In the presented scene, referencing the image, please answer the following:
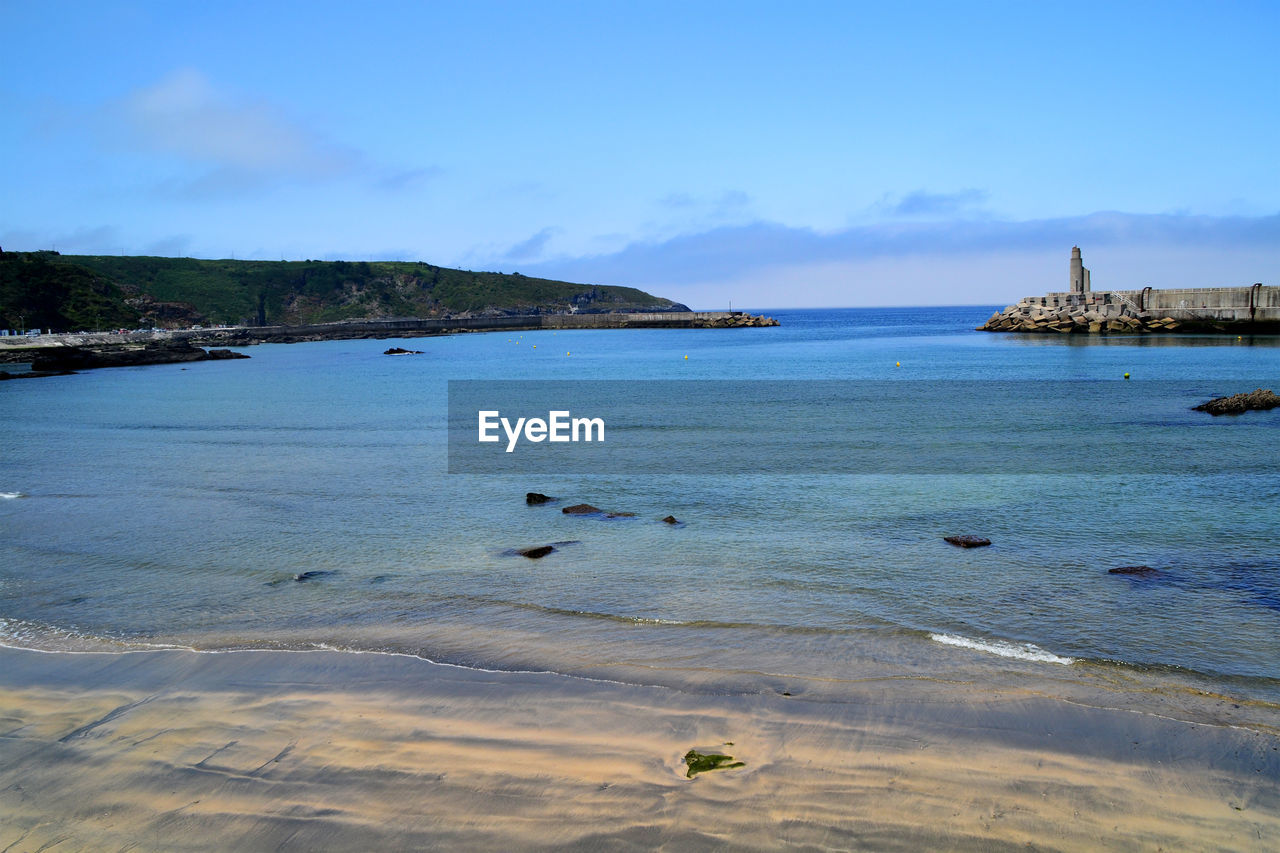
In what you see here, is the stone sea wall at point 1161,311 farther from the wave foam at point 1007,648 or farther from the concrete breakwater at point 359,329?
the wave foam at point 1007,648

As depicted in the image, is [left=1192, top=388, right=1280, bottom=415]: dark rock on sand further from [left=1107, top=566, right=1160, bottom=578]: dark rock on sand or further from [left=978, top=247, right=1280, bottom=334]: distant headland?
[left=978, top=247, right=1280, bottom=334]: distant headland

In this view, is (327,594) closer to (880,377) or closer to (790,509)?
(790,509)

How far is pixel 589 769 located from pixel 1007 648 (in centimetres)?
473

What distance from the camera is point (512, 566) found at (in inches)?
470

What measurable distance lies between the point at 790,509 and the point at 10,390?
1955 inches

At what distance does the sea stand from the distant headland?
159ft

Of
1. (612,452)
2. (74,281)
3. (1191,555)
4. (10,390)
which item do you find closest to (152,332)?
(74,281)

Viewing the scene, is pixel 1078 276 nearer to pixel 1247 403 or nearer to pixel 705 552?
pixel 1247 403

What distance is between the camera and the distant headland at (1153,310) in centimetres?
6600

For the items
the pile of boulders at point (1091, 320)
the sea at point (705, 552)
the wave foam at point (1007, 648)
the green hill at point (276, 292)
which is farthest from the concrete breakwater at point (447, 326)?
the wave foam at point (1007, 648)

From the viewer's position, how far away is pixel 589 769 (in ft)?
19.8

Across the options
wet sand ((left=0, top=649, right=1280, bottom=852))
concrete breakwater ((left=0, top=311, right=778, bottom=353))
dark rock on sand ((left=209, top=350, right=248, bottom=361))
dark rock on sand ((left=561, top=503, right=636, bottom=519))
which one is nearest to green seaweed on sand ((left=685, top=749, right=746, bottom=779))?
wet sand ((left=0, top=649, right=1280, bottom=852))

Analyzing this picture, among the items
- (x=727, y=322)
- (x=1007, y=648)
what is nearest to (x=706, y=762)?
(x=1007, y=648)

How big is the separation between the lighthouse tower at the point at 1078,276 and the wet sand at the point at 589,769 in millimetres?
79296
